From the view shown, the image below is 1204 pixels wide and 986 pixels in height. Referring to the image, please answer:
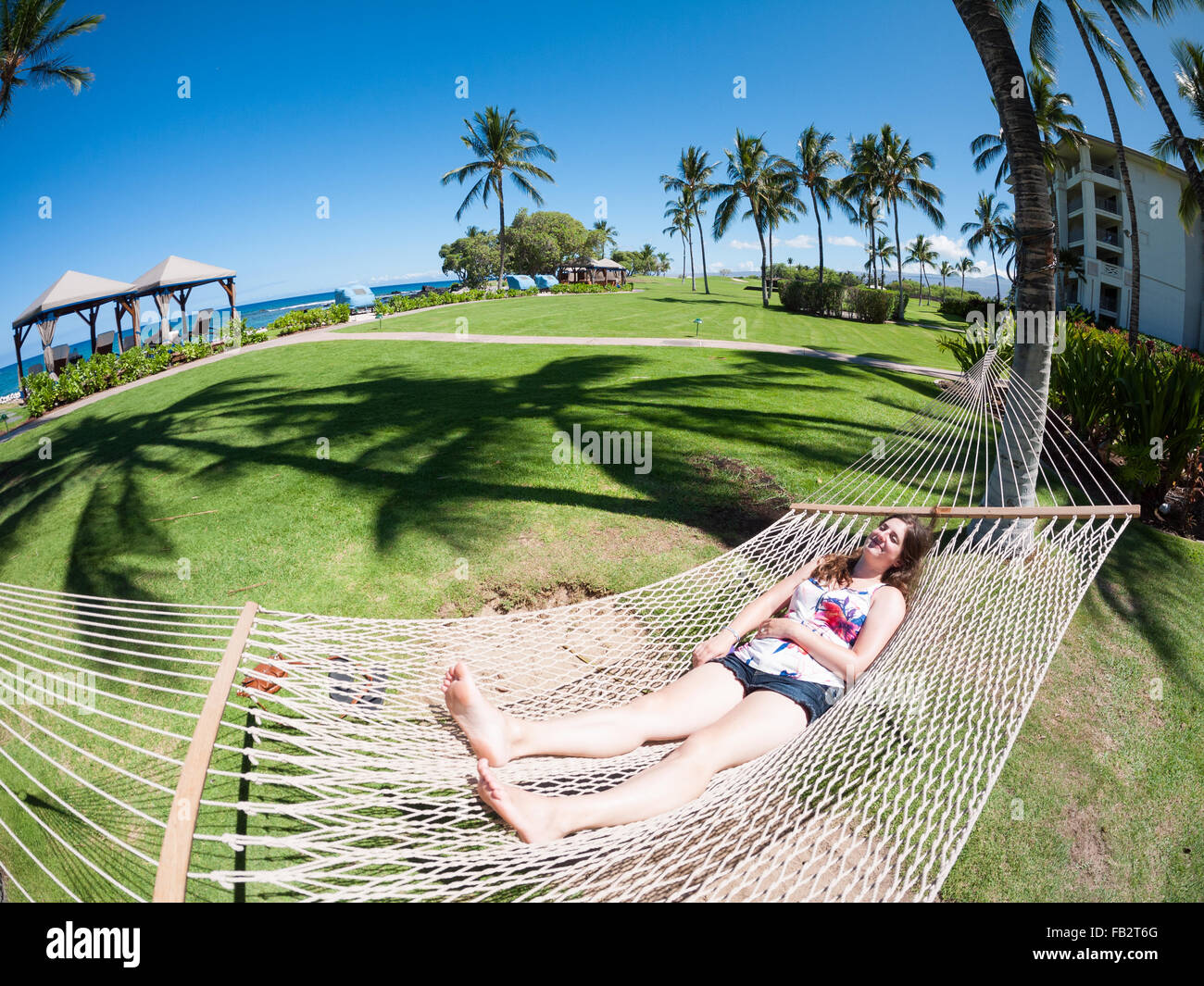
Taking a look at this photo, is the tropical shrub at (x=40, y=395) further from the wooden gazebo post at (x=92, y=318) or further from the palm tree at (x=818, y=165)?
the palm tree at (x=818, y=165)

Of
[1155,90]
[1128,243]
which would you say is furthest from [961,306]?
[1155,90]

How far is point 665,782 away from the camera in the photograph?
1.62 m

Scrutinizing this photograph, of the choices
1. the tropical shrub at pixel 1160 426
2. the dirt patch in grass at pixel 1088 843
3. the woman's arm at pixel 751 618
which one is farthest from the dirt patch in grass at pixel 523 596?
the tropical shrub at pixel 1160 426

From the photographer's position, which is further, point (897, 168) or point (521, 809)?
point (897, 168)

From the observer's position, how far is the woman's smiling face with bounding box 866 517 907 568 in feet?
7.65

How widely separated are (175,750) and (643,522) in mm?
2716

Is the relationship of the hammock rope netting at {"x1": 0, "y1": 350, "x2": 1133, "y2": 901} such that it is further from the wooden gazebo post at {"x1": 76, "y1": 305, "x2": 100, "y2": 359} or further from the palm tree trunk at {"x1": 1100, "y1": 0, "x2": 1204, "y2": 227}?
the wooden gazebo post at {"x1": 76, "y1": 305, "x2": 100, "y2": 359}

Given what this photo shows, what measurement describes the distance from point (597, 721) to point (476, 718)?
1.28ft

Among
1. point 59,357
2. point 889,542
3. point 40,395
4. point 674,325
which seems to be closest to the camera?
point 889,542

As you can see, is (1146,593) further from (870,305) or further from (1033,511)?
(870,305)

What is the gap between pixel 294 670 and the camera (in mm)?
2182

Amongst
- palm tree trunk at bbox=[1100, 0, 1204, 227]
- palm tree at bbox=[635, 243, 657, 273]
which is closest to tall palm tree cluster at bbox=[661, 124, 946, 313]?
palm tree trunk at bbox=[1100, 0, 1204, 227]
